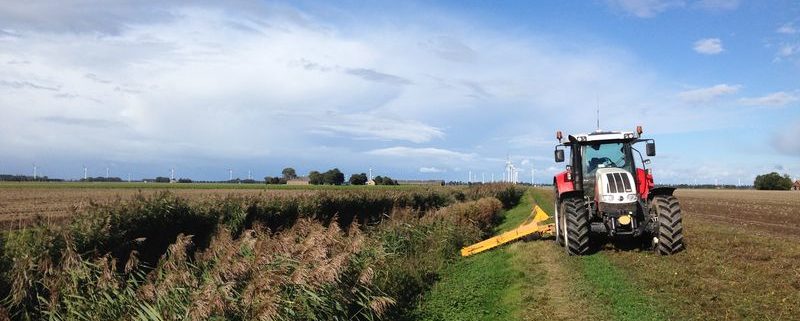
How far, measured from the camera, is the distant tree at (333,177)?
3802 inches

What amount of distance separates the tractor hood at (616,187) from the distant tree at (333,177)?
8450cm

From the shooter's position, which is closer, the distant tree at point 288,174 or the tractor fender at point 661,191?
the tractor fender at point 661,191

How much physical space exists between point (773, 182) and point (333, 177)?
3052 inches

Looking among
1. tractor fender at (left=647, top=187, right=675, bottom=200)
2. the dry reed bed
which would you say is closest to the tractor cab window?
tractor fender at (left=647, top=187, right=675, bottom=200)

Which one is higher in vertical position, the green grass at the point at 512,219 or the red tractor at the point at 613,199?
the red tractor at the point at 613,199

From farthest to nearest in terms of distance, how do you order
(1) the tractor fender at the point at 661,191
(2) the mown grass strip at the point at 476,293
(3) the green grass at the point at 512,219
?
1. (3) the green grass at the point at 512,219
2. (1) the tractor fender at the point at 661,191
3. (2) the mown grass strip at the point at 476,293

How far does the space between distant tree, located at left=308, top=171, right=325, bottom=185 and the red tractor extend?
85122 mm

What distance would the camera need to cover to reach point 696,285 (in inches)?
359

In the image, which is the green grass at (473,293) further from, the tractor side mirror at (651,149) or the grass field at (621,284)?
the tractor side mirror at (651,149)

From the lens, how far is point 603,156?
1455 centimetres

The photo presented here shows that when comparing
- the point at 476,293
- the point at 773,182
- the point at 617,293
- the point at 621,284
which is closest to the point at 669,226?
the point at 621,284

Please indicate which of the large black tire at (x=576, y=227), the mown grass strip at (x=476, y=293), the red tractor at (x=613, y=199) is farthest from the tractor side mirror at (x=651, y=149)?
the mown grass strip at (x=476, y=293)

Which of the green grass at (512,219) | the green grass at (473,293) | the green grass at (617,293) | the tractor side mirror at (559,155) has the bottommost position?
the green grass at (473,293)

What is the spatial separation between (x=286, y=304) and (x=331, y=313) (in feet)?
2.43
